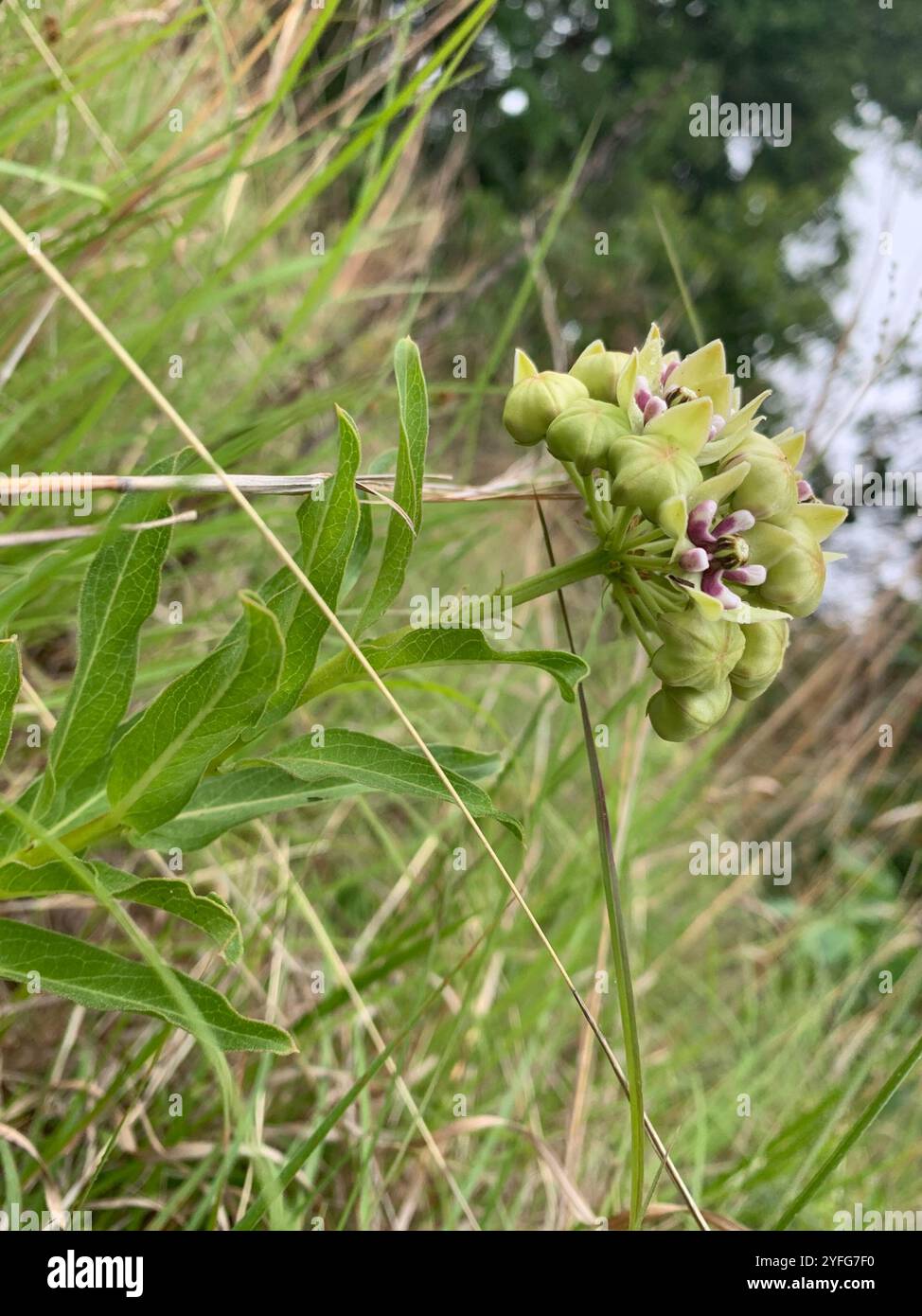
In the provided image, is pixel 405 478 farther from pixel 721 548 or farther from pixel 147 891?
pixel 147 891

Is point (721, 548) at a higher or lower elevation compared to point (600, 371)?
lower

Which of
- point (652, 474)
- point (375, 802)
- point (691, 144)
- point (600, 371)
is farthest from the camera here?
point (691, 144)

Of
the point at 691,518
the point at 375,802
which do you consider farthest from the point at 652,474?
the point at 375,802

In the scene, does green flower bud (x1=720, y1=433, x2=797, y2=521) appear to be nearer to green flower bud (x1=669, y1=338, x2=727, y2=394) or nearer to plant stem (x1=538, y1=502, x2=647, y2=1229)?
green flower bud (x1=669, y1=338, x2=727, y2=394)

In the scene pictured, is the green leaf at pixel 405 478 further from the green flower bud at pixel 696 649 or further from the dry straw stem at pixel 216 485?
the green flower bud at pixel 696 649

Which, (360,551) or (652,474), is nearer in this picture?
(652,474)

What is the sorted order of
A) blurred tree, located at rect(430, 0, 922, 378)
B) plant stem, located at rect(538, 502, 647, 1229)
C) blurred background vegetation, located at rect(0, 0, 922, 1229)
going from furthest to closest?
blurred tree, located at rect(430, 0, 922, 378) < blurred background vegetation, located at rect(0, 0, 922, 1229) < plant stem, located at rect(538, 502, 647, 1229)

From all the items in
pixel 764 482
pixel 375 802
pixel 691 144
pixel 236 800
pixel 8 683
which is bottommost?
pixel 375 802

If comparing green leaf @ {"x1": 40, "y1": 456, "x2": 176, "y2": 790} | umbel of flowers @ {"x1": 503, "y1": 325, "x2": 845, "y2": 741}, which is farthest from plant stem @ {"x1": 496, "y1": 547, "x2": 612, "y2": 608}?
green leaf @ {"x1": 40, "y1": 456, "x2": 176, "y2": 790}
